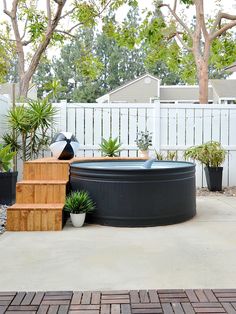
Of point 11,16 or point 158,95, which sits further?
point 158,95

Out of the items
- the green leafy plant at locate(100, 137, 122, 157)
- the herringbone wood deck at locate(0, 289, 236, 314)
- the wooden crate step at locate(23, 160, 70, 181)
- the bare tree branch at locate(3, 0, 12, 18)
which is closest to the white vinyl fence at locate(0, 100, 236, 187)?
the green leafy plant at locate(100, 137, 122, 157)

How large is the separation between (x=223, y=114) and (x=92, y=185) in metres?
4.23

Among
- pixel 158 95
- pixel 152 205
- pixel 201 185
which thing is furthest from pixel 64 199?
pixel 158 95

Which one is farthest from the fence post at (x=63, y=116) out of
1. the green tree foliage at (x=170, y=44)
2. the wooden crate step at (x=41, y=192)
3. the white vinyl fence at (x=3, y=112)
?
the green tree foliage at (x=170, y=44)

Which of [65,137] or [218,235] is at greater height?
[65,137]

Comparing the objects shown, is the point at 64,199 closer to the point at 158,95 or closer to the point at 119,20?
the point at 119,20

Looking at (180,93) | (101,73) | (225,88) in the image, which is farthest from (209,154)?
(101,73)

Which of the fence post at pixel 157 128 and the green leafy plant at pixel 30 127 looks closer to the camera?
the green leafy plant at pixel 30 127

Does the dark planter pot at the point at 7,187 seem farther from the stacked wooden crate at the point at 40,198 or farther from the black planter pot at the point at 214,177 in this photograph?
the black planter pot at the point at 214,177

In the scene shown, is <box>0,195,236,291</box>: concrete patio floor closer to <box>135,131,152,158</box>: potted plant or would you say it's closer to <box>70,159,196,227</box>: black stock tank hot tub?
<box>70,159,196,227</box>: black stock tank hot tub

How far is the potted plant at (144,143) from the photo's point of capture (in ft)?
25.2

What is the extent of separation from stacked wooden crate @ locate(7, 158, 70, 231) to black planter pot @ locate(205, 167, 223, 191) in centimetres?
327

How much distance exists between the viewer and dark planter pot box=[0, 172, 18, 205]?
5.80 metres

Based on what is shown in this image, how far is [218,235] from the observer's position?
4348 mm
